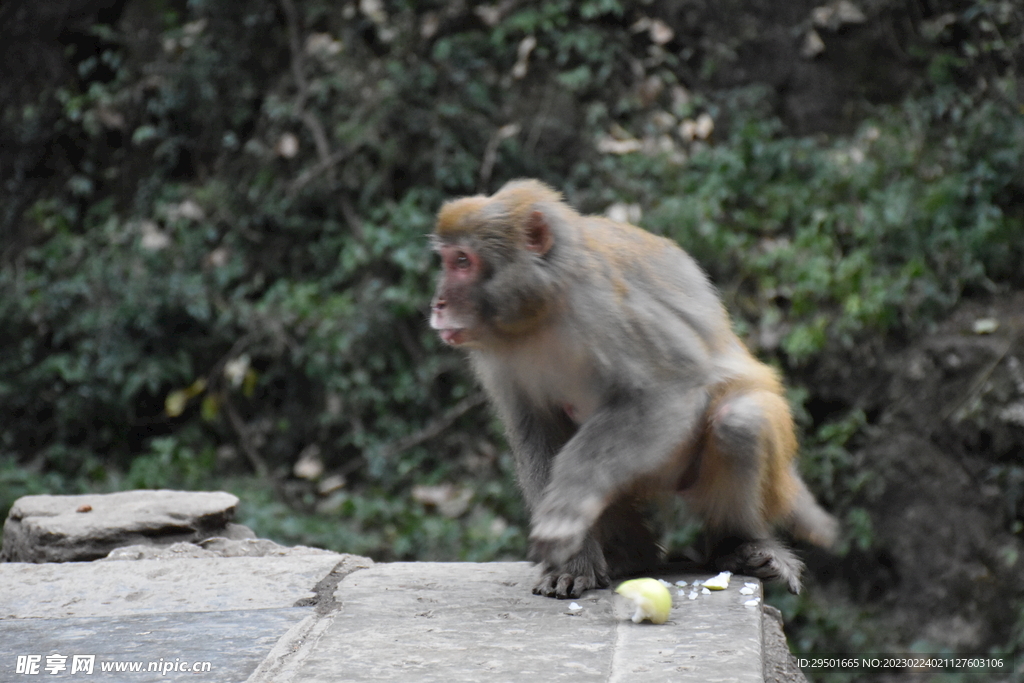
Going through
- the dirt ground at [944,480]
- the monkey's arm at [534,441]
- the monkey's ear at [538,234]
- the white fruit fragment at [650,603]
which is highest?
the monkey's ear at [538,234]

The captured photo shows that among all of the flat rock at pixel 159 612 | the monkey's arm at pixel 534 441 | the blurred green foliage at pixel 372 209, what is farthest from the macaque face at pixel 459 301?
the blurred green foliage at pixel 372 209

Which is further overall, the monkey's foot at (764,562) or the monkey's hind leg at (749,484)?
the monkey's foot at (764,562)

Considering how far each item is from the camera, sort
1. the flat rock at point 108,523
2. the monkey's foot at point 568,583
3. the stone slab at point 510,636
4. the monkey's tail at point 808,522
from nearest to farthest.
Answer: the stone slab at point 510,636
the monkey's foot at point 568,583
the monkey's tail at point 808,522
the flat rock at point 108,523

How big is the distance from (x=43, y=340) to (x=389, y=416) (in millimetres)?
2719

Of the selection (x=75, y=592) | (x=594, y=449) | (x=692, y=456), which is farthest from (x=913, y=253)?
(x=75, y=592)

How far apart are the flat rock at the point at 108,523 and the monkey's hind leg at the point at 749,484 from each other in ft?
6.19

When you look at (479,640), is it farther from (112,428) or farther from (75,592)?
(112,428)

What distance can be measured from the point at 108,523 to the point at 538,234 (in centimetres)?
201

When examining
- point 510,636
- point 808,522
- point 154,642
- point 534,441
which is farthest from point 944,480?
point 154,642

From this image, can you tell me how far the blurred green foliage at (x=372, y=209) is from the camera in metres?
6.52

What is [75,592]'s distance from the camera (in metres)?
3.20

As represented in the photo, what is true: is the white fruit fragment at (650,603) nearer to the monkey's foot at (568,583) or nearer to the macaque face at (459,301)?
the monkey's foot at (568,583)

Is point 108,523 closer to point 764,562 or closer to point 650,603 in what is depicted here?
point 650,603

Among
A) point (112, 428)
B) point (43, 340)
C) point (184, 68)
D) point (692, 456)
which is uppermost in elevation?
point (184, 68)
